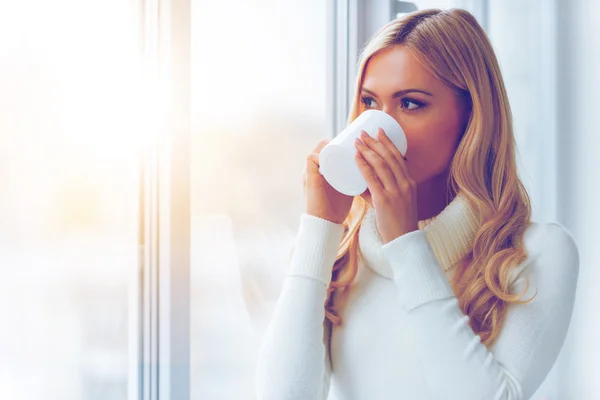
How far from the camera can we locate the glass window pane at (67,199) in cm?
82

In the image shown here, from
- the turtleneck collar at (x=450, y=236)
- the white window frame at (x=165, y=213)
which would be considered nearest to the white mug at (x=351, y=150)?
the turtleneck collar at (x=450, y=236)

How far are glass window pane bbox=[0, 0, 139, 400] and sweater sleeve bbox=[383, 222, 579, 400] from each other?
0.40m

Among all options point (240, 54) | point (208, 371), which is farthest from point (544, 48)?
point (208, 371)

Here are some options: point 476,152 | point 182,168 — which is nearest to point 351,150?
point 476,152

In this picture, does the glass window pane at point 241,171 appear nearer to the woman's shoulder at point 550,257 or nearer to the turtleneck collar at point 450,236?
the turtleneck collar at point 450,236

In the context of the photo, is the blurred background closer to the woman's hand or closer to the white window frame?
the white window frame

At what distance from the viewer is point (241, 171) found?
113cm

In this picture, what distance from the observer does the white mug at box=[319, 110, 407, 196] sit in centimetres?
83

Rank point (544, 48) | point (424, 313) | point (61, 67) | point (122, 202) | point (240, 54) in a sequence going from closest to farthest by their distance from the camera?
point (424, 313) < point (61, 67) < point (122, 202) < point (240, 54) < point (544, 48)

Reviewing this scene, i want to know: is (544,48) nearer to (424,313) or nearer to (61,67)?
(424,313)

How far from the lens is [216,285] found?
3.56 ft

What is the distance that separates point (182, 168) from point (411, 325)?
405mm

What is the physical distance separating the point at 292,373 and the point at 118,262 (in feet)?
1.00

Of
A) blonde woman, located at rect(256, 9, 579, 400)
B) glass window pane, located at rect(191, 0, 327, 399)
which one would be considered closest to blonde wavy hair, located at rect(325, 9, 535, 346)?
blonde woman, located at rect(256, 9, 579, 400)
